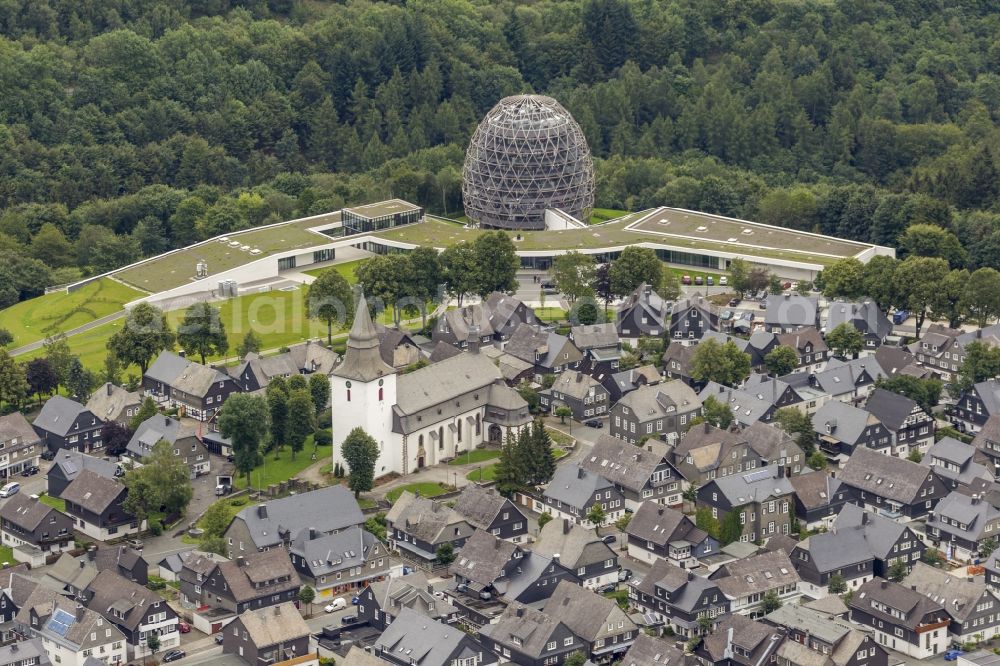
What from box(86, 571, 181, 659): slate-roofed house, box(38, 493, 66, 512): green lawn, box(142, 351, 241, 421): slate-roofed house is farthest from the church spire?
box(86, 571, 181, 659): slate-roofed house

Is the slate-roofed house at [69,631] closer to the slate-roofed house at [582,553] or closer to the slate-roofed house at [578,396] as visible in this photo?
the slate-roofed house at [582,553]

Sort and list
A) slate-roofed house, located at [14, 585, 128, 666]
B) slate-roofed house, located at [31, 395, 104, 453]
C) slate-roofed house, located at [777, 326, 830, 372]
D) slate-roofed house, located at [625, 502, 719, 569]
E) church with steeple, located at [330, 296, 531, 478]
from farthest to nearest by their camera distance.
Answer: slate-roofed house, located at [777, 326, 830, 372], slate-roofed house, located at [31, 395, 104, 453], church with steeple, located at [330, 296, 531, 478], slate-roofed house, located at [625, 502, 719, 569], slate-roofed house, located at [14, 585, 128, 666]

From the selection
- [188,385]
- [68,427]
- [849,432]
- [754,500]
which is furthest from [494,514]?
[68,427]

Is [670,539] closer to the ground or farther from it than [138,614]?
closer to the ground

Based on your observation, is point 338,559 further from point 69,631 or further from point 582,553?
point 69,631

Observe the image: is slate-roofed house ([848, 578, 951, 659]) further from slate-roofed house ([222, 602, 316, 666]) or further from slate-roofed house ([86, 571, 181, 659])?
slate-roofed house ([86, 571, 181, 659])

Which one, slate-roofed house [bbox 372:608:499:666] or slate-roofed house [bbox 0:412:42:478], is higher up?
slate-roofed house [bbox 372:608:499:666]

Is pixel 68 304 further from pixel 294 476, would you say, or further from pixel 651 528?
pixel 651 528

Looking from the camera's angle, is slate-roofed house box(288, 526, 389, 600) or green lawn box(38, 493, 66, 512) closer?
slate-roofed house box(288, 526, 389, 600)

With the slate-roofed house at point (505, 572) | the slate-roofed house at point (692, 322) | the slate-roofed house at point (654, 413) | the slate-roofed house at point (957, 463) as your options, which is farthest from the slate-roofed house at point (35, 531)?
the slate-roofed house at point (957, 463)
